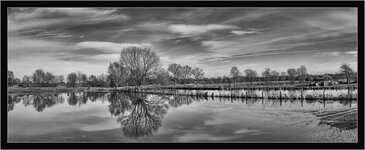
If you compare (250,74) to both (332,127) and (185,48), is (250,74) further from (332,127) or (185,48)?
(332,127)

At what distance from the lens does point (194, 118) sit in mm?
13234

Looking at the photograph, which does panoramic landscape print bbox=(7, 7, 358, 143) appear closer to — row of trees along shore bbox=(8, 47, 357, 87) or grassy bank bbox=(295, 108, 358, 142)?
grassy bank bbox=(295, 108, 358, 142)

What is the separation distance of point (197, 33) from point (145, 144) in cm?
799

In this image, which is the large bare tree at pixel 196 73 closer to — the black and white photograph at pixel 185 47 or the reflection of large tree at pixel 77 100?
the reflection of large tree at pixel 77 100

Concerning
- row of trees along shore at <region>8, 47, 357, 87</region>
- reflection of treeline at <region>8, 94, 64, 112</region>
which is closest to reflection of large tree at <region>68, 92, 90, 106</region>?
reflection of treeline at <region>8, 94, 64, 112</region>

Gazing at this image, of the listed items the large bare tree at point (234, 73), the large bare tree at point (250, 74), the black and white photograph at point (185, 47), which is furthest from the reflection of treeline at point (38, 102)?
the large bare tree at point (250, 74)

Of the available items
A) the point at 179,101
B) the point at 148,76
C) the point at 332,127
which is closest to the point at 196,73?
the point at 148,76

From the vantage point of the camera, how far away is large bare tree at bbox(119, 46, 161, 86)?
43.8 metres

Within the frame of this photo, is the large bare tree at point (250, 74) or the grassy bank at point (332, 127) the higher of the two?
the large bare tree at point (250, 74)

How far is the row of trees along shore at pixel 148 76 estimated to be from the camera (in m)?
43.7

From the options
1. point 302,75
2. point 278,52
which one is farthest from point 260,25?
point 302,75

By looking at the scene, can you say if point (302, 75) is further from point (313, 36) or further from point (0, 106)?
point (0, 106)

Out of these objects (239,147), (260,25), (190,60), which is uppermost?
(260,25)

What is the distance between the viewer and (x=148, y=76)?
45.8m
